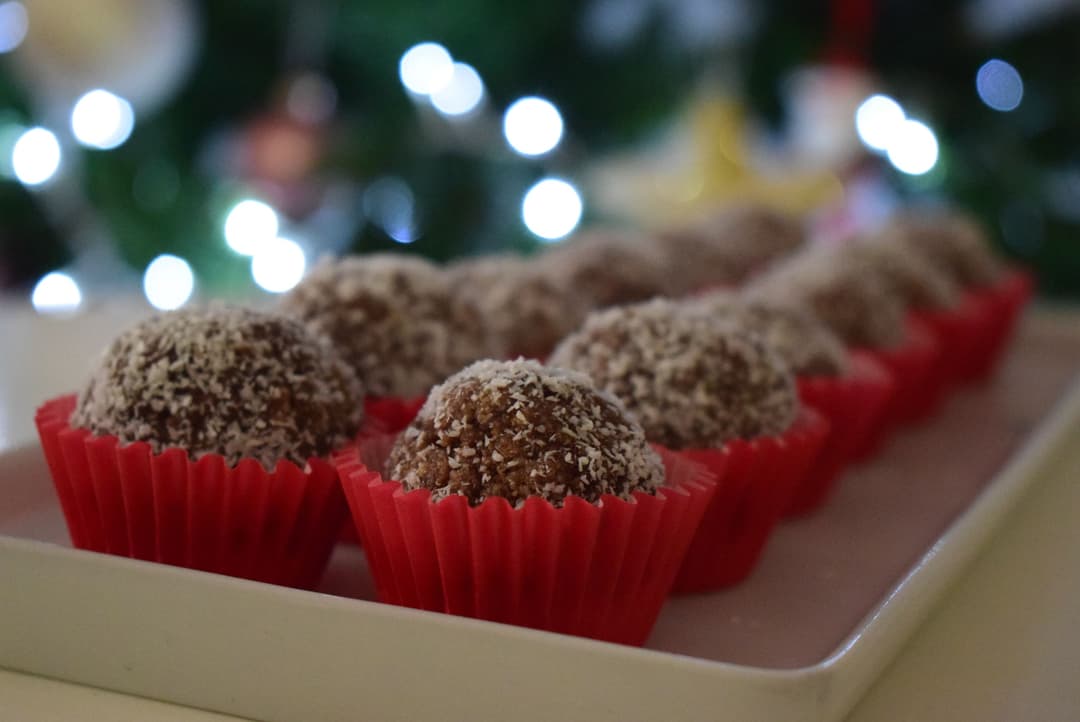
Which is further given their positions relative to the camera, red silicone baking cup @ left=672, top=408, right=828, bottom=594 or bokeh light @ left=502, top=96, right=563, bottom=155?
bokeh light @ left=502, top=96, right=563, bottom=155

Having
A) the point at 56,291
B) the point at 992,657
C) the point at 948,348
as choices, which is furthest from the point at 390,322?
the point at 56,291

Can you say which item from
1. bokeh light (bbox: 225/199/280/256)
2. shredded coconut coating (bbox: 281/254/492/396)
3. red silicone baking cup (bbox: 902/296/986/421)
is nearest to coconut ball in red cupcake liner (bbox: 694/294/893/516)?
shredded coconut coating (bbox: 281/254/492/396)

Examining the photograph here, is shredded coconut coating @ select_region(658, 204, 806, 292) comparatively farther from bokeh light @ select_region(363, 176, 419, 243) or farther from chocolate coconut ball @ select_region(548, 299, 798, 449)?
chocolate coconut ball @ select_region(548, 299, 798, 449)

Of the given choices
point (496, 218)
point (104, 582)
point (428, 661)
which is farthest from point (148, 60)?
point (428, 661)

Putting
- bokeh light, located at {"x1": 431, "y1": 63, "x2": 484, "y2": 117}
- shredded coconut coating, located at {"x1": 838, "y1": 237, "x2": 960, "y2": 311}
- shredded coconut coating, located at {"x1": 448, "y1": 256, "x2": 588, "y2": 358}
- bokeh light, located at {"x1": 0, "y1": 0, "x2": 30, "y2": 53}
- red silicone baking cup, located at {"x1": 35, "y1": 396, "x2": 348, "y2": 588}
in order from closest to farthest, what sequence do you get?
1. red silicone baking cup, located at {"x1": 35, "y1": 396, "x2": 348, "y2": 588}
2. shredded coconut coating, located at {"x1": 448, "y1": 256, "x2": 588, "y2": 358}
3. shredded coconut coating, located at {"x1": 838, "y1": 237, "x2": 960, "y2": 311}
4. bokeh light, located at {"x1": 0, "y1": 0, "x2": 30, "y2": 53}
5. bokeh light, located at {"x1": 431, "y1": 63, "x2": 484, "y2": 117}

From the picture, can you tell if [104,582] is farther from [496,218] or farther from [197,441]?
[496,218]

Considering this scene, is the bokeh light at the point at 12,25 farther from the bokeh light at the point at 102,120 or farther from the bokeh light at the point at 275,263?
the bokeh light at the point at 275,263
